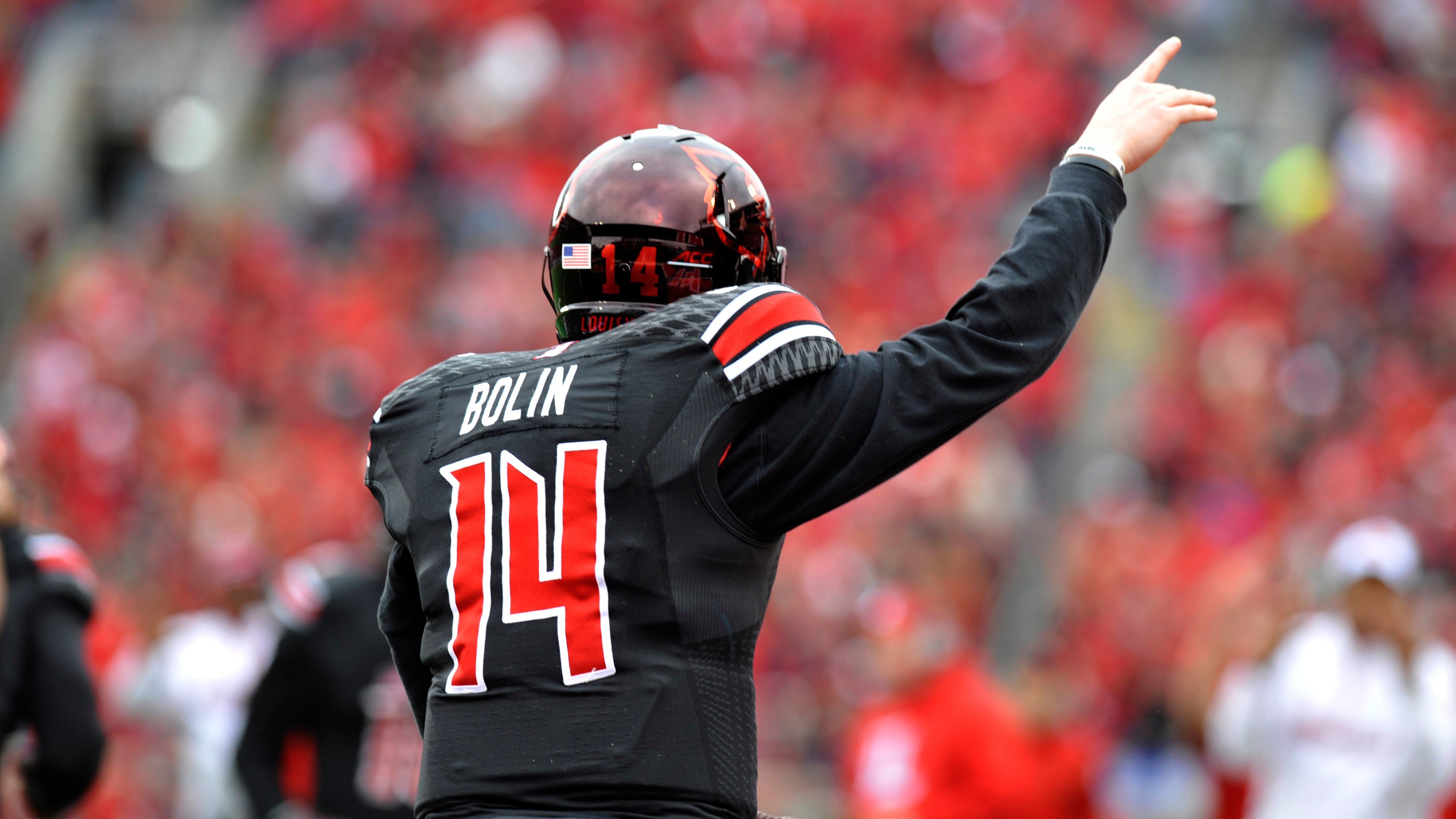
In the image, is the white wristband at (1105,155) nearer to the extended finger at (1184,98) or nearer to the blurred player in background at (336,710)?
the extended finger at (1184,98)

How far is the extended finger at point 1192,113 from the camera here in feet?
8.70

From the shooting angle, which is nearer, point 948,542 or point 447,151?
point 948,542

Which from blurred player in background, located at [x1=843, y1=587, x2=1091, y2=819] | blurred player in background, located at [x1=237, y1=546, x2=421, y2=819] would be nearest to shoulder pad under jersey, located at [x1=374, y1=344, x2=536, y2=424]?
blurred player in background, located at [x1=237, y1=546, x2=421, y2=819]

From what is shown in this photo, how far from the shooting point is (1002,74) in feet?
47.8

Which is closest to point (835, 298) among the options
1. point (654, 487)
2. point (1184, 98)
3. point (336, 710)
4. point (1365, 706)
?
point (1365, 706)

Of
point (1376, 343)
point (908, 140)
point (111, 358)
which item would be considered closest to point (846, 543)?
point (1376, 343)

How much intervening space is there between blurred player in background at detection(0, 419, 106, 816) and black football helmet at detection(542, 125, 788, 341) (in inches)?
98.2

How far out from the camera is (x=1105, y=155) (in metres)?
2.59

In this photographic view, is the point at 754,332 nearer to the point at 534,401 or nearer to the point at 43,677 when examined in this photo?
the point at 534,401

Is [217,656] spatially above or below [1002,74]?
below

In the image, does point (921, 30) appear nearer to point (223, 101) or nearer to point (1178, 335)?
point (1178, 335)

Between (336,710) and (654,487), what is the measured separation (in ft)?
12.7

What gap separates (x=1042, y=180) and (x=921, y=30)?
9.06 feet

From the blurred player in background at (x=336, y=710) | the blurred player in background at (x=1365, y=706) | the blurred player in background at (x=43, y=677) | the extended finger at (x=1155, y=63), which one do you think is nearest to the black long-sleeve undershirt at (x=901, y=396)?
the extended finger at (x=1155, y=63)
